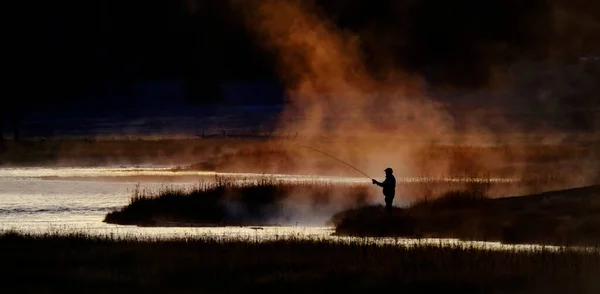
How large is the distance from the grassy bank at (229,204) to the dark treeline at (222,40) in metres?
34.1

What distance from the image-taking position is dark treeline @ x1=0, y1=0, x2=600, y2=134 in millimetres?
78938

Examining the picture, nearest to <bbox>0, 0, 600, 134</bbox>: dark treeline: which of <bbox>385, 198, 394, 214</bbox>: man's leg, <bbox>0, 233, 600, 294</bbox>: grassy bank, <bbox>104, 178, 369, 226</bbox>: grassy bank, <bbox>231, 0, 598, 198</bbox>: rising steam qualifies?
<bbox>231, 0, 598, 198</bbox>: rising steam

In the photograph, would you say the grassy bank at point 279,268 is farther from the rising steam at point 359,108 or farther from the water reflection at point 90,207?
the rising steam at point 359,108

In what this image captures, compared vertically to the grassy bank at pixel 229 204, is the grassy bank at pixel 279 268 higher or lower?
lower

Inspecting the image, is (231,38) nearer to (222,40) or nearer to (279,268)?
(222,40)

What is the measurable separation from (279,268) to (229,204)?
51.5 ft

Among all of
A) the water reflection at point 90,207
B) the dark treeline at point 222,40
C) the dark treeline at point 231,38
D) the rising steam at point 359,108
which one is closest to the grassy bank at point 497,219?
the water reflection at point 90,207

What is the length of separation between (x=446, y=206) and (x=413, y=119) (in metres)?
42.4

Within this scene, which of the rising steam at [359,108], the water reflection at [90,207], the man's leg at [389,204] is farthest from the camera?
the rising steam at [359,108]

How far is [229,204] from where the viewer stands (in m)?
38.7

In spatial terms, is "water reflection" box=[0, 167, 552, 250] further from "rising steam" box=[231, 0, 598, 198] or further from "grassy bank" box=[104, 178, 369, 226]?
"rising steam" box=[231, 0, 598, 198]

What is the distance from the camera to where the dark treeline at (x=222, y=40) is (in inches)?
3108

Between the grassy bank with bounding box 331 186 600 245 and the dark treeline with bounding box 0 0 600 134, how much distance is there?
41649 mm

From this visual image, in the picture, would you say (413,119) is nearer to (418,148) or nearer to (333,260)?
(418,148)
